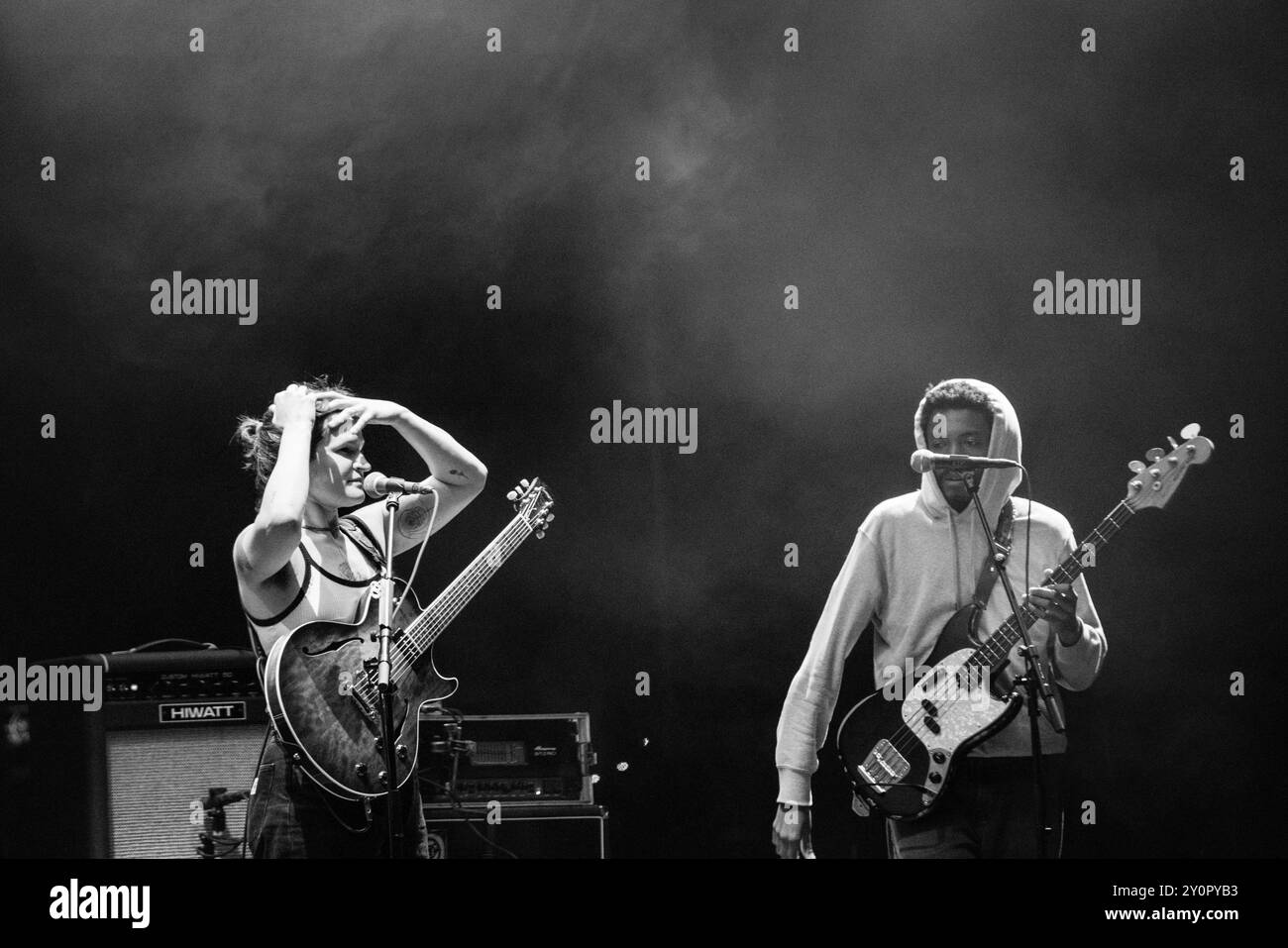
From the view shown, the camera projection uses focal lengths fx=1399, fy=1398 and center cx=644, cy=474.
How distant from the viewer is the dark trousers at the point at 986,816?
3789 mm

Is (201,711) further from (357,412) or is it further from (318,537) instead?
(357,412)

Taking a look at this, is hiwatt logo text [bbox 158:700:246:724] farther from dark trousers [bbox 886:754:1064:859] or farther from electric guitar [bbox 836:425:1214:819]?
dark trousers [bbox 886:754:1064:859]

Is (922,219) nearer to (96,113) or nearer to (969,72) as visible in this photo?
(969,72)

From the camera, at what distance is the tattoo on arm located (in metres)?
3.95

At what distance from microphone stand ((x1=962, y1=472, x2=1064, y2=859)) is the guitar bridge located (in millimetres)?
352

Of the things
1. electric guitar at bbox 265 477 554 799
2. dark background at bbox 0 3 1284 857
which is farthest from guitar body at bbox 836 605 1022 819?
electric guitar at bbox 265 477 554 799

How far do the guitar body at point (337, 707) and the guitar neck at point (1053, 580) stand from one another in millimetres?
1564

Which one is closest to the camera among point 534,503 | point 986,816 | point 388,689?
point 388,689

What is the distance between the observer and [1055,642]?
12.9ft

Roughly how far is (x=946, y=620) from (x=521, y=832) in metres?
1.31

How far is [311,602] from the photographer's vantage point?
3750mm

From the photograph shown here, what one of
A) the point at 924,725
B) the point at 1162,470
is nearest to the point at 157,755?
the point at 924,725

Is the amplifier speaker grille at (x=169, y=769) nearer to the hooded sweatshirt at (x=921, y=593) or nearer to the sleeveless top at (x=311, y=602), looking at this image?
the sleeveless top at (x=311, y=602)
